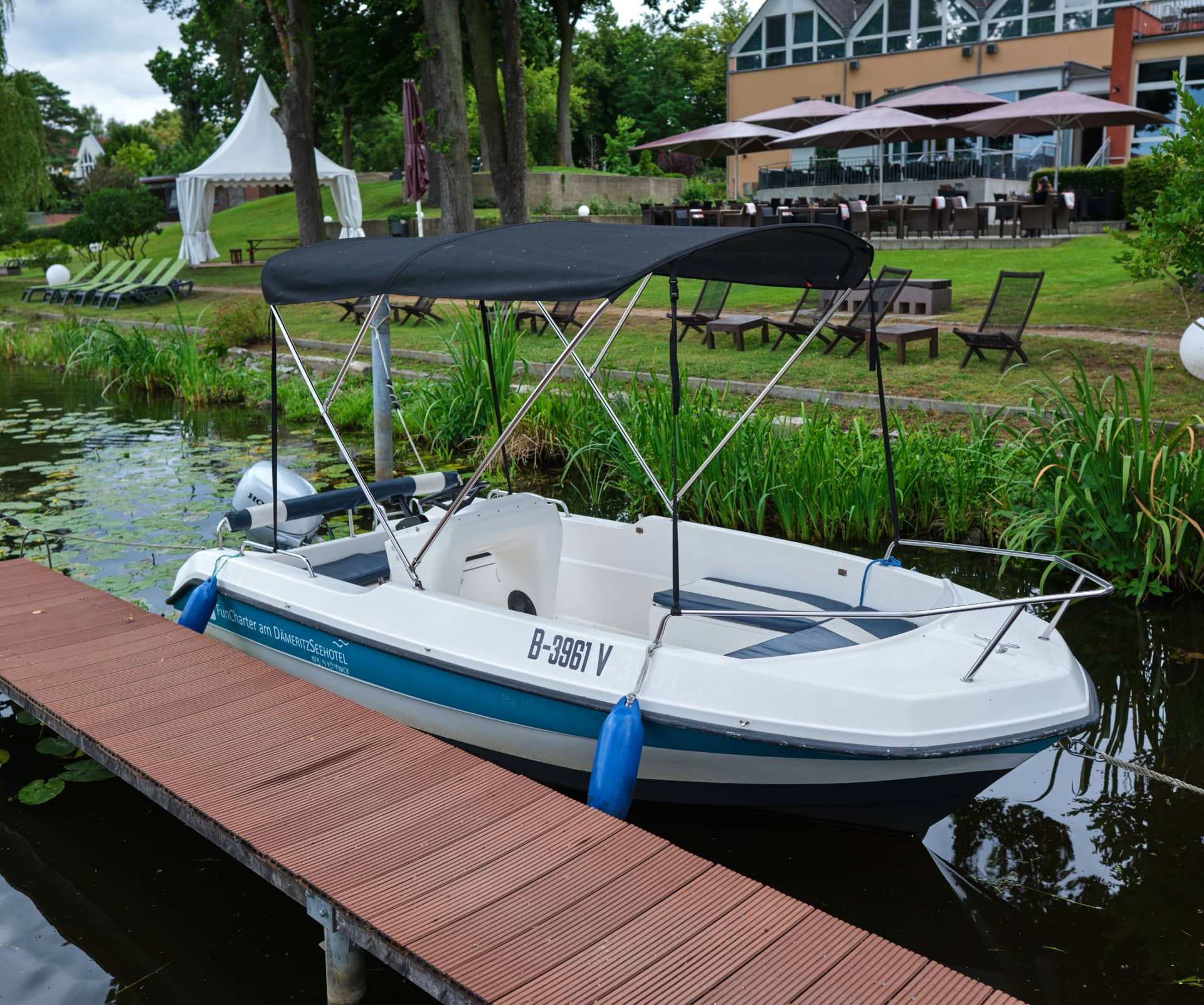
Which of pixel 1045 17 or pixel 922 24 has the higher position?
pixel 922 24

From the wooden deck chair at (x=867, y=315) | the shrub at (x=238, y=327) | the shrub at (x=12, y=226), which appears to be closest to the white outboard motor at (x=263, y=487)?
the wooden deck chair at (x=867, y=315)

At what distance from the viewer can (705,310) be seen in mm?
14617

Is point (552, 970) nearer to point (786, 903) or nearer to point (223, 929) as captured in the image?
point (786, 903)

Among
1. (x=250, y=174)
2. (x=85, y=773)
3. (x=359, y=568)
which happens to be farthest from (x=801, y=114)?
(x=85, y=773)

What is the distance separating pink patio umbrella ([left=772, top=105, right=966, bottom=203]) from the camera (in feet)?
75.8

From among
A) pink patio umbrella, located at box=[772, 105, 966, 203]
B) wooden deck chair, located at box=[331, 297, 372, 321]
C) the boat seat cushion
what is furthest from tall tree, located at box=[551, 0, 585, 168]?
the boat seat cushion

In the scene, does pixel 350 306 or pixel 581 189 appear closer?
pixel 350 306

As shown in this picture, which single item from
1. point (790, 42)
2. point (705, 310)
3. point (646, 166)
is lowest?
point (705, 310)

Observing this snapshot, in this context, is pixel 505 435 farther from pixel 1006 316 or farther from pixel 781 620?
pixel 1006 316

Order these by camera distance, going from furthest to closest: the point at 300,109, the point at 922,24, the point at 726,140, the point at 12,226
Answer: the point at 12,226, the point at 922,24, the point at 726,140, the point at 300,109

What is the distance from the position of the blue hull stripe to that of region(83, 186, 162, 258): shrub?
88.8 feet

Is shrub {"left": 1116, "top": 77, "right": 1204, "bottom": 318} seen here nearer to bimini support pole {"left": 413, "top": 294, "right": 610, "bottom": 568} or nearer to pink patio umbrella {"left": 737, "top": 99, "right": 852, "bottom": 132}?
bimini support pole {"left": 413, "top": 294, "right": 610, "bottom": 568}

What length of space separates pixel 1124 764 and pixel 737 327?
9.24 metres

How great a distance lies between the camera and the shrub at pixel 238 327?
52.6 feet
